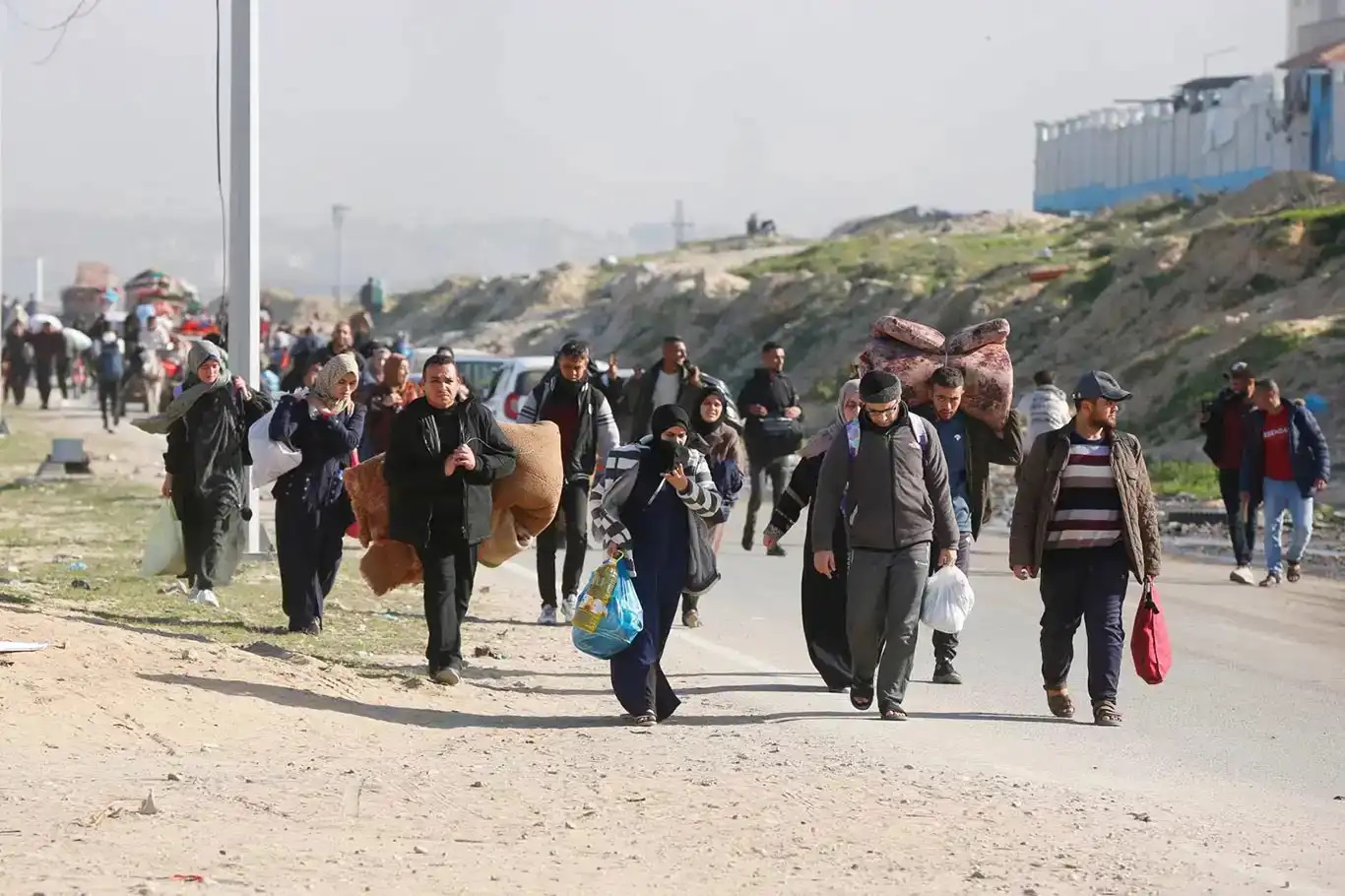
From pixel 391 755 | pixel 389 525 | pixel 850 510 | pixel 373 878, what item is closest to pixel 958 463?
pixel 850 510

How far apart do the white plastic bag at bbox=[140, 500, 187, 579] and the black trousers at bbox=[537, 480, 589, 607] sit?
2.23 metres

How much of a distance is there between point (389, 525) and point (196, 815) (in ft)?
11.6

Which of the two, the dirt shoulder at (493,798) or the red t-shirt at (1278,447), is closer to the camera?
the dirt shoulder at (493,798)

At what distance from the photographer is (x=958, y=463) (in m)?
11.8

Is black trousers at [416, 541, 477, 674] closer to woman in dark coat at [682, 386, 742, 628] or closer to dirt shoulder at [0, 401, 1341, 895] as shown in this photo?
dirt shoulder at [0, 401, 1341, 895]

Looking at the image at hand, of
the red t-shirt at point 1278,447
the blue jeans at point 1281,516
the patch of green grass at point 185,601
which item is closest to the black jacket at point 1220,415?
the red t-shirt at point 1278,447

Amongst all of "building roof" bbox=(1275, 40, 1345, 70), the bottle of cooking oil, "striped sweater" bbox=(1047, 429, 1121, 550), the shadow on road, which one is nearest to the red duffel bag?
"striped sweater" bbox=(1047, 429, 1121, 550)

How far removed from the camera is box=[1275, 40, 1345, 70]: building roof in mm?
65500

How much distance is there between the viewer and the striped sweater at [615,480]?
10.5 meters

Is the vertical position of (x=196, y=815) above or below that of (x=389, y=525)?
below

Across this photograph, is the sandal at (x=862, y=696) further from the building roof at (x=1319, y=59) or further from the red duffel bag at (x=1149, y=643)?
the building roof at (x=1319, y=59)

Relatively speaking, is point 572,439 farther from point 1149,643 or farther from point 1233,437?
point 1233,437

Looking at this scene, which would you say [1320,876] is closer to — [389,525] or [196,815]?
[196,815]

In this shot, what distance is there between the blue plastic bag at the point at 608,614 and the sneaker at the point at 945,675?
91.3 inches
